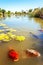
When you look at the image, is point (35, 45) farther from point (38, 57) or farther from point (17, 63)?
point (17, 63)

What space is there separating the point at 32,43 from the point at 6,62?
3.20 metres

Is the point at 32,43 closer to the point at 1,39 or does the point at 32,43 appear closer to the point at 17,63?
the point at 1,39

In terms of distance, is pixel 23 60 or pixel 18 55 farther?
pixel 18 55

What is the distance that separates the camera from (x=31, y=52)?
24.6 feet

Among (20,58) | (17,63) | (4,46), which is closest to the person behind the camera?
(17,63)

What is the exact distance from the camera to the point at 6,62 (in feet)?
20.9

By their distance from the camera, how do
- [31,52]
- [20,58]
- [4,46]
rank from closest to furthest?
[20,58]
[31,52]
[4,46]

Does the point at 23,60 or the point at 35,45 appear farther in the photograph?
the point at 35,45

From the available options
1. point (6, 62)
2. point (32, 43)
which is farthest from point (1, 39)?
point (6, 62)

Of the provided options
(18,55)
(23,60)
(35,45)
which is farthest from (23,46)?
(23,60)

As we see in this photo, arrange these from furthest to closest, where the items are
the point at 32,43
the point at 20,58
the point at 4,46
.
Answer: the point at 32,43, the point at 4,46, the point at 20,58

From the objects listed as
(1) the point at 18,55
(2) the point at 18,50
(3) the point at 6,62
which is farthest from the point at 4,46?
(3) the point at 6,62

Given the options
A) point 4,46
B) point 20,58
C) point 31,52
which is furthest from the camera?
point 4,46

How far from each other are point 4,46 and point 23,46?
1.10 m
